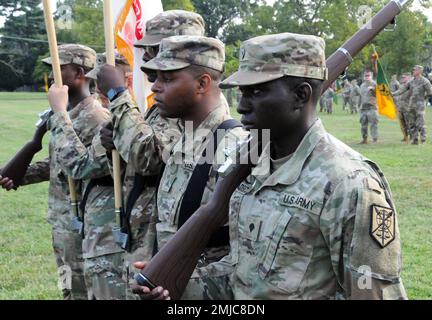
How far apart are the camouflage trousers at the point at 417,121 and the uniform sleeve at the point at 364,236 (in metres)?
14.8

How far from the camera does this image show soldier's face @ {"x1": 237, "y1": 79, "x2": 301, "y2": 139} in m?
2.10

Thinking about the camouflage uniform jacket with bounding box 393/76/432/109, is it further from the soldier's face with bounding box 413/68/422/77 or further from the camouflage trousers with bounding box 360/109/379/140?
the camouflage trousers with bounding box 360/109/379/140

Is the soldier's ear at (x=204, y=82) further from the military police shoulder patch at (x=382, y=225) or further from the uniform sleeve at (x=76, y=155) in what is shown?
the military police shoulder patch at (x=382, y=225)

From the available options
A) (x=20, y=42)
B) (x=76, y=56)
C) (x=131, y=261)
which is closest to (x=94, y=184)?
(x=131, y=261)

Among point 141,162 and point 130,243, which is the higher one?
point 141,162

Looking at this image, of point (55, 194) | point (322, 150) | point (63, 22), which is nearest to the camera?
point (322, 150)

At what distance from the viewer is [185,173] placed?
2879mm

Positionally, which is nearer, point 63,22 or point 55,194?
point 63,22

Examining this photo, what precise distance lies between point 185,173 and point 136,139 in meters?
0.37

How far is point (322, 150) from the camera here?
2092 millimetres

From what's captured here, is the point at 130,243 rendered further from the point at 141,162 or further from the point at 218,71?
the point at 218,71

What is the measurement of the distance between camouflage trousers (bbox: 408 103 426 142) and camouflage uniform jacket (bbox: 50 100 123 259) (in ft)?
44.9
